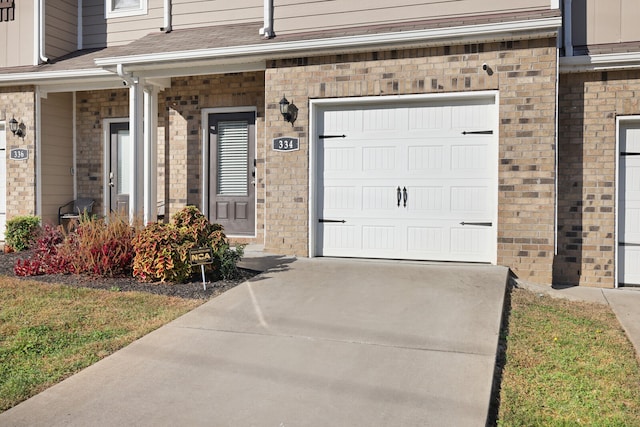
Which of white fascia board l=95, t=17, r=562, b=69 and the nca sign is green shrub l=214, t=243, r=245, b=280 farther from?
white fascia board l=95, t=17, r=562, b=69

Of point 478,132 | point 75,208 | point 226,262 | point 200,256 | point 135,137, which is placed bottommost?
point 226,262

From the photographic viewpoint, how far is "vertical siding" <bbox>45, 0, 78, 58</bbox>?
34.2 feet

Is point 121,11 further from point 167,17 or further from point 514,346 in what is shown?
point 514,346

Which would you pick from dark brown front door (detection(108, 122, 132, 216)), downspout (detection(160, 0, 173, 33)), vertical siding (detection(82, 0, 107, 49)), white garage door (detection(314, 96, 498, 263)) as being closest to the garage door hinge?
white garage door (detection(314, 96, 498, 263))

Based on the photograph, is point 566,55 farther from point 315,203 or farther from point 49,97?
point 49,97

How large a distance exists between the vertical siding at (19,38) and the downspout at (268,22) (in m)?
5.33

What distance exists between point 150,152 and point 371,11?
438 centimetres

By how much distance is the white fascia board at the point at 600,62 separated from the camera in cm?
700

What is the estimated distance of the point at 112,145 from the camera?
10.7 m

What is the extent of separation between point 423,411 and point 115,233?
4908mm

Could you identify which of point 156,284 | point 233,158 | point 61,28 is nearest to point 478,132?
point 233,158

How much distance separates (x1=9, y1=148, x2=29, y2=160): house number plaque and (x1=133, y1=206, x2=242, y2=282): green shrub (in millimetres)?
4971

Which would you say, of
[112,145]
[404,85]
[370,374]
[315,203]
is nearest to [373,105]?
[404,85]

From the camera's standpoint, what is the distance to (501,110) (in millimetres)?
6898
